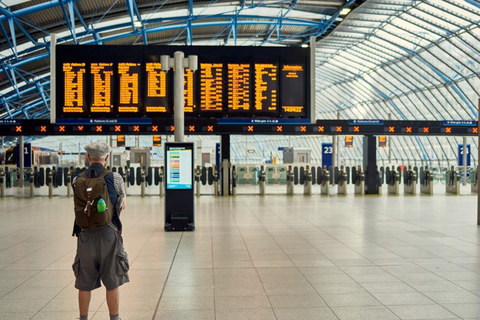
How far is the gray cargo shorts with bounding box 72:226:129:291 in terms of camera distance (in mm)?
4570

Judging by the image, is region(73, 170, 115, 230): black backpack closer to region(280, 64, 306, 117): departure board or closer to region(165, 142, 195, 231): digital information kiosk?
region(165, 142, 195, 231): digital information kiosk

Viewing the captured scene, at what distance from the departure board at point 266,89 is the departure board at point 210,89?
3.29 feet

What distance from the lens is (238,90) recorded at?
14922 millimetres

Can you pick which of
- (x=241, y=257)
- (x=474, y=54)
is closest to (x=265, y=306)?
(x=241, y=257)

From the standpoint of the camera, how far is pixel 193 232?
36.2 feet

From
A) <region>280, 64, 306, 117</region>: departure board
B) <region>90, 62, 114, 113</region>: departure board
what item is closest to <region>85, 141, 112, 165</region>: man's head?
<region>90, 62, 114, 113</region>: departure board

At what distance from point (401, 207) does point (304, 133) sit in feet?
16.5

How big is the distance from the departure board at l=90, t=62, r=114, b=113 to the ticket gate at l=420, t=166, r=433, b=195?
1378 cm

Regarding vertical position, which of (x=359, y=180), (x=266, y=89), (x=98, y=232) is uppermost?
(x=266, y=89)

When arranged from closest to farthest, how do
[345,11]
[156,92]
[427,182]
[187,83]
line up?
[156,92] → [187,83] → [427,182] → [345,11]

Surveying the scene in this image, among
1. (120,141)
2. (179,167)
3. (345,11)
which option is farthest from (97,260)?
(120,141)

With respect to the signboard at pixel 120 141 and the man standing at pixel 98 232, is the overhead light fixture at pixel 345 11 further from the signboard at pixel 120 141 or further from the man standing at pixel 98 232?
the man standing at pixel 98 232

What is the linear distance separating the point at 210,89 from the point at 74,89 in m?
3.57

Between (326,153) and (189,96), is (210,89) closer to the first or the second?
(189,96)
